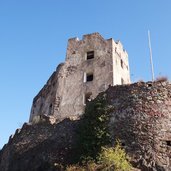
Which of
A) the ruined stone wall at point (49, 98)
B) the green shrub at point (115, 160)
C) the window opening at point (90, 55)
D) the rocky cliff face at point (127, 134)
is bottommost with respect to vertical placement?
the green shrub at point (115, 160)

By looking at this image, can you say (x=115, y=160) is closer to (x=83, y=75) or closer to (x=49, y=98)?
(x=83, y=75)

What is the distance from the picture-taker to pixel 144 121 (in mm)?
14367

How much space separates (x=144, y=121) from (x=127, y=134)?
97 centimetres

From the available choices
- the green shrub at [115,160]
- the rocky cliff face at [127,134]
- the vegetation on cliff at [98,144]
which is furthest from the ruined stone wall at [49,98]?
the green shrub at [115,160]

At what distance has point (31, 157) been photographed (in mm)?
16516

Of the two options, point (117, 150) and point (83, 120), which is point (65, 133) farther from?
point (117, 150)

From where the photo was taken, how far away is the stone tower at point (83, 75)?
22453 millimetres

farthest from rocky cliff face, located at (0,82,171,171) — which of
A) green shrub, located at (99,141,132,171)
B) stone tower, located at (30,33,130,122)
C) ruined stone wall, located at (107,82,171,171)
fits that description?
stone tower, located at (30,33,130,122)

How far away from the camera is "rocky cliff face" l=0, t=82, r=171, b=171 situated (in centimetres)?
1355

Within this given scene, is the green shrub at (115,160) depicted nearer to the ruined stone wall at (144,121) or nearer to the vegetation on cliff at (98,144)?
the vegetation on cliff at (98,144)

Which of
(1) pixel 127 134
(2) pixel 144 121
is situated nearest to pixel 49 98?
(1) pixel 127 134

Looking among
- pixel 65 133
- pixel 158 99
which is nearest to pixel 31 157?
pixel 65 133

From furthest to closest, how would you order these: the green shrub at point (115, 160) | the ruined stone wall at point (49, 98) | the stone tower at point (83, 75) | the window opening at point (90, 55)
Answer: the window opening at point (90, 55) → the ruined stone wall at point (49, 98) → the stone tower at point (83, 75) → the green shrub at point (115, 160)

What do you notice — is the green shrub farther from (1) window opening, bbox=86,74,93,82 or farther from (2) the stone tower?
(1) window opening, bbox=86,74,93,82
